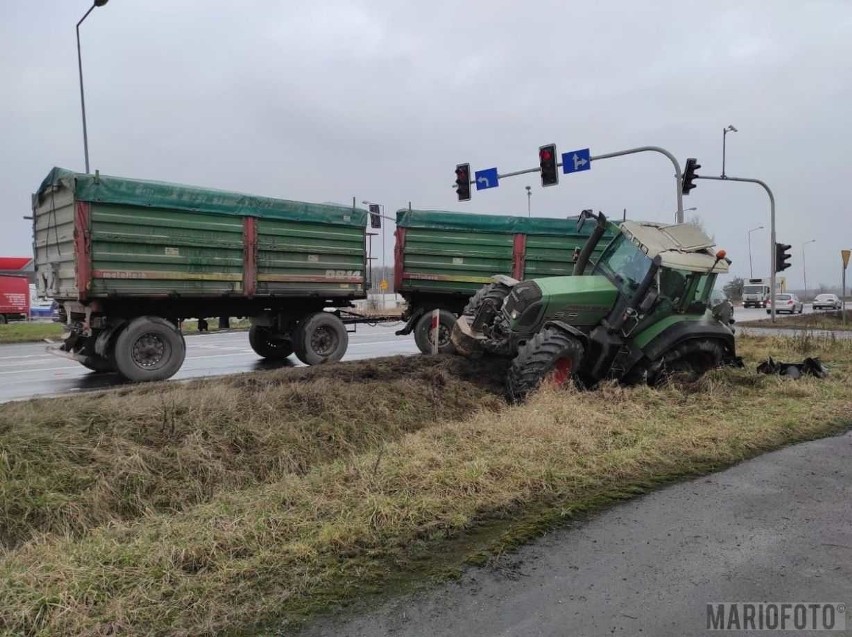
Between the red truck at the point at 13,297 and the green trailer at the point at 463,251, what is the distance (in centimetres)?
2668

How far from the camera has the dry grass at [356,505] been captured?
9.70ft

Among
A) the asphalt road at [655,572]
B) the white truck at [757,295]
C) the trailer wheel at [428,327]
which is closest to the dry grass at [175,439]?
the asphalt road at [655,572]

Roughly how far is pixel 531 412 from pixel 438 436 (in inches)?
41.7

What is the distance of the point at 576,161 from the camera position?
791 inches

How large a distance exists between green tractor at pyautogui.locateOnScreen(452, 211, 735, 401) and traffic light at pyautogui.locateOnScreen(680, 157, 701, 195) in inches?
504

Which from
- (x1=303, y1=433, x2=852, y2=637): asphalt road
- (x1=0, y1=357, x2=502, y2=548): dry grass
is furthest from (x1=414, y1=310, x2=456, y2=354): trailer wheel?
(x1=303, y1=433, x2=852, y2=637): asphalt road

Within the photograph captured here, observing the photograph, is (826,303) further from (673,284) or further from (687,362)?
(673,284)

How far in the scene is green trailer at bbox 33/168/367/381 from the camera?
911cm

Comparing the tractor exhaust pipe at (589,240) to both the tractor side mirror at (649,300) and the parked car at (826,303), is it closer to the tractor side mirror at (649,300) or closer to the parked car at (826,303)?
the tractor side mirror at (649,300)

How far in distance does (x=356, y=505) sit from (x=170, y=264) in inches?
271

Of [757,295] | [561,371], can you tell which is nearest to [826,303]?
[757,295]

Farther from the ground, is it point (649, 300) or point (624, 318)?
point (649, 300)

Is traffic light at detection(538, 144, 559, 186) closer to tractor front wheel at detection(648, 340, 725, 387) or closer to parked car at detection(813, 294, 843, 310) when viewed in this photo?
tractor front wheel at detection(648, 340, 725, 387)

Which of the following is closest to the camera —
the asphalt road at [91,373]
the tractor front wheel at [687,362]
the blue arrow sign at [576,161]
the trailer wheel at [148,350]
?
the tractor front wheel at [687,362]
